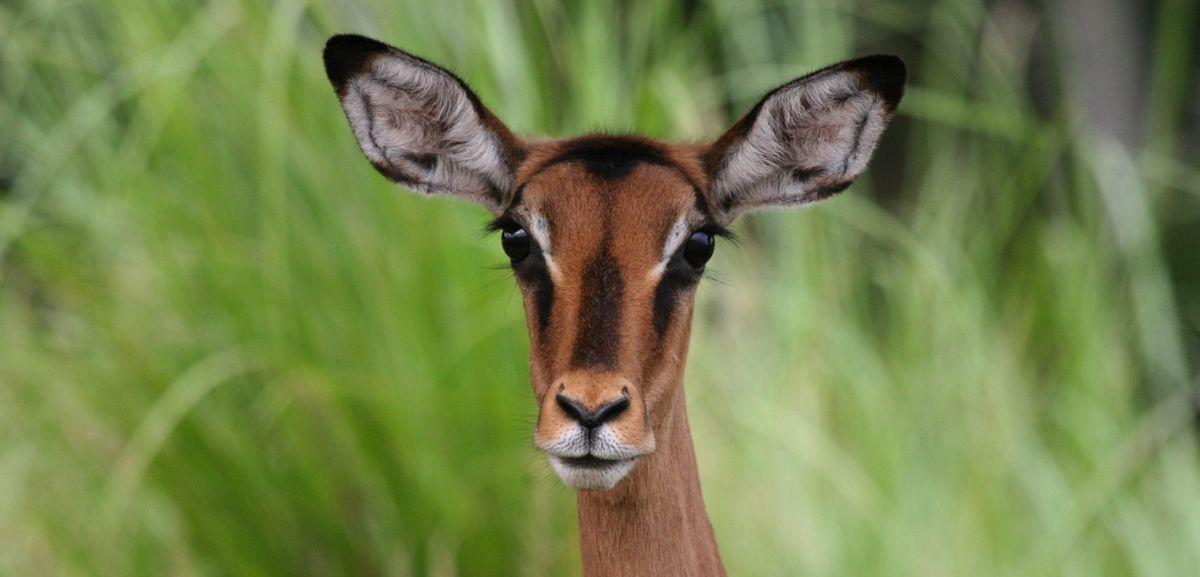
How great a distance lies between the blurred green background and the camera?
3855mm

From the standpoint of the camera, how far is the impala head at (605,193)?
7.21 feet

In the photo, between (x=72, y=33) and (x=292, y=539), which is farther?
(x=72, y=33)

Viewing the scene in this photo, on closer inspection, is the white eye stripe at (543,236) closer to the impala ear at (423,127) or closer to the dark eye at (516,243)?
the dark eye at (516,243)

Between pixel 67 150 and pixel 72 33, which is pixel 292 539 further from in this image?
pixel 72 33

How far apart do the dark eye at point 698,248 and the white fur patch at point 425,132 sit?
0.41m

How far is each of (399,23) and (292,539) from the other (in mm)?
1581

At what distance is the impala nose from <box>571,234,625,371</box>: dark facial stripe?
85 millimetres

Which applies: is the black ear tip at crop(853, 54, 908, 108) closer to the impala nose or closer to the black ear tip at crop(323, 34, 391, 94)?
the impala nose

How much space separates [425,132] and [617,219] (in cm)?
51

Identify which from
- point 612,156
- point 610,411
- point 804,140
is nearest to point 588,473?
point 610,411

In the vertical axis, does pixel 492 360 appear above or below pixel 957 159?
below

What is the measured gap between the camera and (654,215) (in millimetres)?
2393

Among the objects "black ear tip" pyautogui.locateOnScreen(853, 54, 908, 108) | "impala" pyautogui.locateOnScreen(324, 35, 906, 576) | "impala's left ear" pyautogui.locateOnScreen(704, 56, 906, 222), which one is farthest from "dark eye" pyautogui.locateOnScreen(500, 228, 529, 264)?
"black ear tip" pyautogui.locateOnScreen(853, 54, 908, 108)

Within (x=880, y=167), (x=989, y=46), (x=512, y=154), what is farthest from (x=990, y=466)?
(x=880, y=167)
